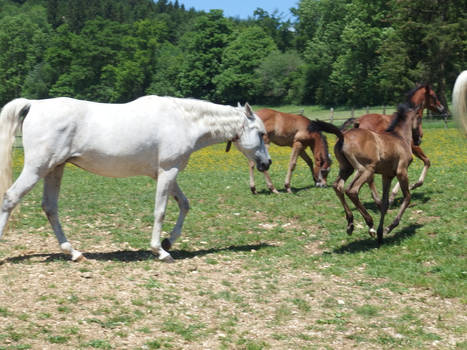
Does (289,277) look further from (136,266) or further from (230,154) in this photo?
(230,154)

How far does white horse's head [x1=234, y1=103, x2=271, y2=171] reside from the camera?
9180mm

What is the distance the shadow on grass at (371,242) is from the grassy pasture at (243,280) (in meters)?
0.02

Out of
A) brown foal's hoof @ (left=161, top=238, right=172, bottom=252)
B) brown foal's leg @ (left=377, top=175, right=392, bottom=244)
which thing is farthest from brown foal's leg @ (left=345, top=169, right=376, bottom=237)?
brown foal's hoof @ (left=161, top=238, right=172, bottom=252)

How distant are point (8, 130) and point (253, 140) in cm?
372

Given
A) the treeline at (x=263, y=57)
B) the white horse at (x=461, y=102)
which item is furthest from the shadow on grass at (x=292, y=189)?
the treeline at (x=263, y=57)

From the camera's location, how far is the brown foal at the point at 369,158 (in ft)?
29.9

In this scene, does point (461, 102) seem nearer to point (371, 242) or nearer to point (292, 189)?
point (371, 242)

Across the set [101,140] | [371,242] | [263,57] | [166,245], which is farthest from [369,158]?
[263,57]

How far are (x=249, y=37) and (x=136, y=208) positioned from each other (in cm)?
8259

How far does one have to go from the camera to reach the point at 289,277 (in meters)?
7.83

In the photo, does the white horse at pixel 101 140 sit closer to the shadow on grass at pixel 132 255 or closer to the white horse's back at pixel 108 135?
the white horse's back at pixel 108 135

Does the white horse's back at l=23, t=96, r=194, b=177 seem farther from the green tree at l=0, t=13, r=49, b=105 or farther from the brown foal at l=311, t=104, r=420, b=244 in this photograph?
the green tree at l=0, t=13, r=49, b=105

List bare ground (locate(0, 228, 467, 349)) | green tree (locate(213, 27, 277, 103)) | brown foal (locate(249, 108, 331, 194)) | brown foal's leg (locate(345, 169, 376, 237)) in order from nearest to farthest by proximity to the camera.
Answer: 1. bare ground (locate(0, 228, 467, 349))
2. brown foal's leg (locate(345, 169, 376, 237))
3. brown foal (locate(249, 108, 331, 194))
4. green tree (locate(213, 27, 277, 103))

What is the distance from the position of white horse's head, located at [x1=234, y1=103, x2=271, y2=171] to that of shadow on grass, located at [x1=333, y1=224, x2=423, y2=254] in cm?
192
